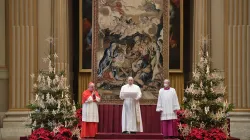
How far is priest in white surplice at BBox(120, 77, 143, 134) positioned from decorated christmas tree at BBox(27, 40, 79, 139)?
1275mm

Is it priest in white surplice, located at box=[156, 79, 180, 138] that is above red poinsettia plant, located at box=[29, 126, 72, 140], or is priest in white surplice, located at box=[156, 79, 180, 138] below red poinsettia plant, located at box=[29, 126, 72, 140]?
above

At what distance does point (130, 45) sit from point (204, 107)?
3.02 metres

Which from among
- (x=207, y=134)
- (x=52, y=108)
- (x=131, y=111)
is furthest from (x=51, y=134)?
(x=207, y=134)

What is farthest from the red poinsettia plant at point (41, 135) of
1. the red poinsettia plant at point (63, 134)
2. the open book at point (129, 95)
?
the open book at point (129, 95)

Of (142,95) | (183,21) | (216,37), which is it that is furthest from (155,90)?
(183,21)

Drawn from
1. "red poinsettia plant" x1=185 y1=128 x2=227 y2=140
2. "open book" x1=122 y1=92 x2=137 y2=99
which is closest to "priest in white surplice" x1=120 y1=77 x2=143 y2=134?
"open book" x1=122 y1=92 x2=137 y2=99

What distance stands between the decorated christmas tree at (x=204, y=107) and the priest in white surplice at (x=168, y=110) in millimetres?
242

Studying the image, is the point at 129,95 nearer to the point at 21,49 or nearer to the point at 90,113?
the point at 90,113

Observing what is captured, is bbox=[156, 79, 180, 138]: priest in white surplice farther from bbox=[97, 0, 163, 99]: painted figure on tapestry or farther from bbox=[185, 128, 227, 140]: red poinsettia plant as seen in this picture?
bbox=[185, 128, 227, 140]: red poinsettia plant

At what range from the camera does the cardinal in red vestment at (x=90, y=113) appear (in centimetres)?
1794

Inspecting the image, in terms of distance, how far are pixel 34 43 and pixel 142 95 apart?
4.07 meters

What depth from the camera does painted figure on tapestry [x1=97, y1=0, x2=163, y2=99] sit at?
19.0m

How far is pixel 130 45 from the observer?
63.5 feet

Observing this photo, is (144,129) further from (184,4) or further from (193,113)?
(184,4)
